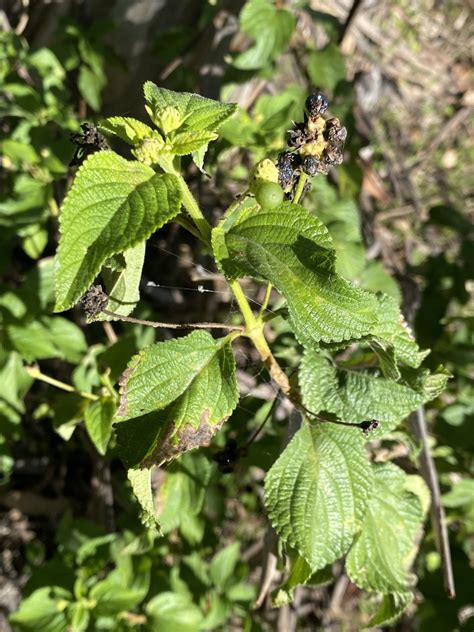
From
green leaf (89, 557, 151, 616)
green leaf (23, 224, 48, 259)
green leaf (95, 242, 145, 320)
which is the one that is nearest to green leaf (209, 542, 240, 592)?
green leaf (89, 557, 151, 616)

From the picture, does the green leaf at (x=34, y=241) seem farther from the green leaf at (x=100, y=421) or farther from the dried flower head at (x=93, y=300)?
the dried flower head at (x=93, y=300)

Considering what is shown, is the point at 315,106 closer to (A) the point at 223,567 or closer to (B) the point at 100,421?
(B) the point at 100,421

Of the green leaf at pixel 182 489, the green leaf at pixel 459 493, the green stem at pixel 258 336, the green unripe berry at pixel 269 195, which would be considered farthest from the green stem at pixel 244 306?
the green leaf at pixel 459 493

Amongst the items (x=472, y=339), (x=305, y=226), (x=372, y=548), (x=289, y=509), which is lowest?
(x=372, y=548)

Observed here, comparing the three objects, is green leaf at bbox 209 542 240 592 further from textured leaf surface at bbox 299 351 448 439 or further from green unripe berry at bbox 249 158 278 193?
green unripe berry at bbox 249 158 278 193

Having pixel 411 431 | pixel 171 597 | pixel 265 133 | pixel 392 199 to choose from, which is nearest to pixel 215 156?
pixel 265 133

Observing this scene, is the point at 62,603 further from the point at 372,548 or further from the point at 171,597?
the point at 372,548

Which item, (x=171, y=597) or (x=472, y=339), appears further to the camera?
(x=472, y=339)

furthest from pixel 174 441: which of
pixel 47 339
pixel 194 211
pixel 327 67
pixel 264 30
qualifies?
pixel 327 67
